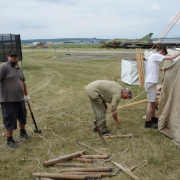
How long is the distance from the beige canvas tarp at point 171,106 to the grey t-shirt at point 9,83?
2.99 m

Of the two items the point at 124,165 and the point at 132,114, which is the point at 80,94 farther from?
the point at 124,165

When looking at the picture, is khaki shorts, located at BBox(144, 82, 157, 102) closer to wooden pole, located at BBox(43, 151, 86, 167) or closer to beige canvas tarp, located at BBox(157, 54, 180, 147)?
beige canvas tarp, located at BBox(157, 54, 180, 147)

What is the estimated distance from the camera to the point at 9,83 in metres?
4.20

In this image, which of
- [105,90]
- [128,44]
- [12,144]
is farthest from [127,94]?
[128,44]

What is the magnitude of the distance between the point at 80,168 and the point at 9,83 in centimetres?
198

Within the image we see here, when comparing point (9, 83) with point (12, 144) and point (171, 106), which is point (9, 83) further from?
point (171, 106)

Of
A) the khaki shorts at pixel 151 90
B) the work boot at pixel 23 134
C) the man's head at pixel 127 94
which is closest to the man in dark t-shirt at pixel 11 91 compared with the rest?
the work boot at pixel 23 134

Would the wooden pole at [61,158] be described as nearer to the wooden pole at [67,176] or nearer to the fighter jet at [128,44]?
the wooden pole at [67,176]

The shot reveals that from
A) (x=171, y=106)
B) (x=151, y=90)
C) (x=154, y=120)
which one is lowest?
(x=154, y=120)

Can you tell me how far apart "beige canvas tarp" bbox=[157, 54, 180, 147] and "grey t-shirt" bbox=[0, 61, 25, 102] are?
2.99 meters

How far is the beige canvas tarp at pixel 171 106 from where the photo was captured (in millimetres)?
4578

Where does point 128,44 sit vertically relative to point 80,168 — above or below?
above

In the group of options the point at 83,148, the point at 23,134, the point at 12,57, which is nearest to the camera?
the point at 12,57

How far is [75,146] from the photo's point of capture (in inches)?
173
